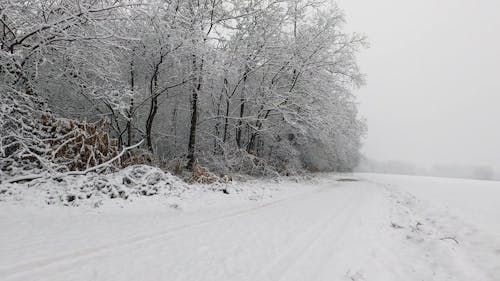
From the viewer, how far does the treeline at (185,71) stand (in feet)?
22.3

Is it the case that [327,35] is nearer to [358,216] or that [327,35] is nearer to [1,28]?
[358,216]

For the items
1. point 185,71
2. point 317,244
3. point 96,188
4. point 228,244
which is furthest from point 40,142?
point 317,244

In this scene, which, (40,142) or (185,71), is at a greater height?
(185,71)

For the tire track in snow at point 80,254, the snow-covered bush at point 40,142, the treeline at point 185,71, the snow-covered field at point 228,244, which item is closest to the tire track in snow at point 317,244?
the snow-covered field at point 228,244

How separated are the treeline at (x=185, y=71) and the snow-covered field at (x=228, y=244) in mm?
3072

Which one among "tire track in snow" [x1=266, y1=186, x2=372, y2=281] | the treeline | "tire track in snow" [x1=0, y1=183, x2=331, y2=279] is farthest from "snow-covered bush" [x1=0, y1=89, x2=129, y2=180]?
"tire track in snow" [x1=266, y1=186, x2=372, y2=281]

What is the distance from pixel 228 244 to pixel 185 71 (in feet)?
31.1

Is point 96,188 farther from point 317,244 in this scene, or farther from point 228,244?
point 317,244

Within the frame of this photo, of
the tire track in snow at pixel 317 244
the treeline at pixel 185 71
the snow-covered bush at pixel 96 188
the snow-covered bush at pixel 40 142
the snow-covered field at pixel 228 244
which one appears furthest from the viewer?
the treeline at pixel 185 71

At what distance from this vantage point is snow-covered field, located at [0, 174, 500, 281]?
332 cm

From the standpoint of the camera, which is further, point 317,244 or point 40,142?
point 40,142

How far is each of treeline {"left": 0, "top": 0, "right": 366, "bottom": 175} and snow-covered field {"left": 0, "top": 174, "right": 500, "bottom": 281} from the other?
3.07 m

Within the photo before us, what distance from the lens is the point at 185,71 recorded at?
1223cm

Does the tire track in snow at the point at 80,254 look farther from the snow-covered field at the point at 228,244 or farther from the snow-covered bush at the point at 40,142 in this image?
the snow-covered bush at the point at 40,142
